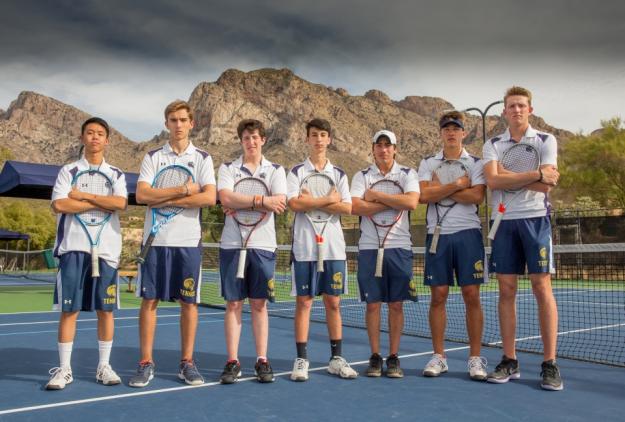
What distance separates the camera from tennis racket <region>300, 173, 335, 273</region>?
16.8ft

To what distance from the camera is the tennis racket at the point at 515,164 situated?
4.95 metres

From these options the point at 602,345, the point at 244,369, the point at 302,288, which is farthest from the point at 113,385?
the point at 602,345

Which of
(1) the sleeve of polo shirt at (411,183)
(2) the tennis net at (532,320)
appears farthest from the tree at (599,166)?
(1) the sleeve of polo shirt at (411,183)

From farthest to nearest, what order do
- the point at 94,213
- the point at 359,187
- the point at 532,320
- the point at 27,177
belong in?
the point at 27,177 < the point at 532,320 < the point at 359,187 < the point at 94,213

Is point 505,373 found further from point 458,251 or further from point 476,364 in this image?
point 458,251

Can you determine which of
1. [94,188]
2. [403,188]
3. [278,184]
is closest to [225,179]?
[278,184]

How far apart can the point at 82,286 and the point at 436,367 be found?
3.10 metres

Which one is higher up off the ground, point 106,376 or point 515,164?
point 515,164

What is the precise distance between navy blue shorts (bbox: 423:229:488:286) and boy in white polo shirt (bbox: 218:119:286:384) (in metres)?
1.41

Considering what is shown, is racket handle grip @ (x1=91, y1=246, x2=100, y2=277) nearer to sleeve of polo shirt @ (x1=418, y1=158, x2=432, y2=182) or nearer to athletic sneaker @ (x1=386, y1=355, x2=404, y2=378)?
athletic sneaker @ (x1=386, y1=355, x2=404, y2=378)

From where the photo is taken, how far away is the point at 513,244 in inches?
195

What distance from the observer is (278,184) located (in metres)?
5.16

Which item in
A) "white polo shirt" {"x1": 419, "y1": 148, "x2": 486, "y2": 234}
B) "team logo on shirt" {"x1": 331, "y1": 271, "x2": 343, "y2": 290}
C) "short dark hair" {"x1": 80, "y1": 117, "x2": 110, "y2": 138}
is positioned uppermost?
"short dark hair" {"x1": 80, "y1": 117, "x2": 110, "y2": 138}

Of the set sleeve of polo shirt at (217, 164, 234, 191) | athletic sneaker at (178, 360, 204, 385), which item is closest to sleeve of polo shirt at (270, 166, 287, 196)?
sleeve of polo shirt at (217, 164, 234, 191)
